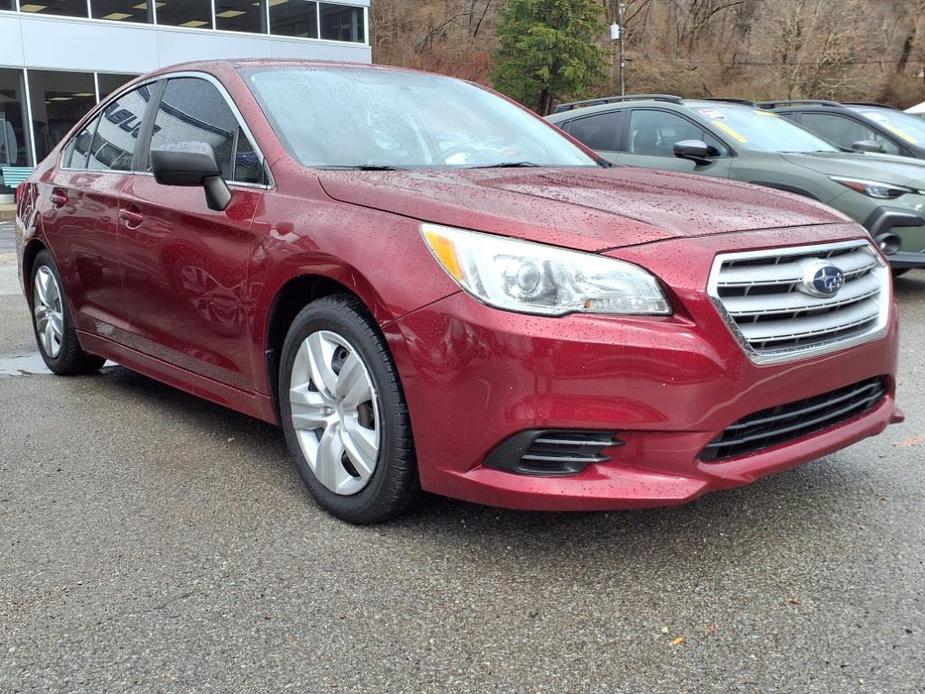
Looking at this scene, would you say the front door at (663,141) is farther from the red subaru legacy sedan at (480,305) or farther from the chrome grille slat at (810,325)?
the chrome grille slat at (810,325)

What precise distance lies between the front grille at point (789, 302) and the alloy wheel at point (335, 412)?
1.05m

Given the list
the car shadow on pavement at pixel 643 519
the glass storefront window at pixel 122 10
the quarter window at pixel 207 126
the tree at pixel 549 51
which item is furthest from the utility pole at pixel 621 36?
the car shadow on pavement at pixel 643 519

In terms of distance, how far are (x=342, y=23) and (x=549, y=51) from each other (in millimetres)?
20159

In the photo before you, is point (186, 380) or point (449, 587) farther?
point (186, 380)

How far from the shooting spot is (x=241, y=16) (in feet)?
83.6

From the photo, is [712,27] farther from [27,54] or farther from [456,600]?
[456,600]

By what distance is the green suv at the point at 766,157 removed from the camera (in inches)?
268

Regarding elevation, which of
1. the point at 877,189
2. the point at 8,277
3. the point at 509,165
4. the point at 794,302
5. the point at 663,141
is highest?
the point at 509,165

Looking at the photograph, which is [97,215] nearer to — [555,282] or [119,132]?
[119,132]

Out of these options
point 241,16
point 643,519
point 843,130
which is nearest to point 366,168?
point 643,519

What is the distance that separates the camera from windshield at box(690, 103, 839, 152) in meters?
7.47

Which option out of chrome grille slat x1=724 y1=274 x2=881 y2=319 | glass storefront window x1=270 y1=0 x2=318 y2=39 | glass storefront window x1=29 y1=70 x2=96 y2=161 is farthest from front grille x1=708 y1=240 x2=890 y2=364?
glass storefront window x1=270 y1=0 x2=318 y2=39

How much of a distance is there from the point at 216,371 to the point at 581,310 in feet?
5.44

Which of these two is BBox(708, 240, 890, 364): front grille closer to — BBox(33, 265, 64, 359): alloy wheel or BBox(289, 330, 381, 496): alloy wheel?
BBox(289, 330, 381, 496): alloy wheel
